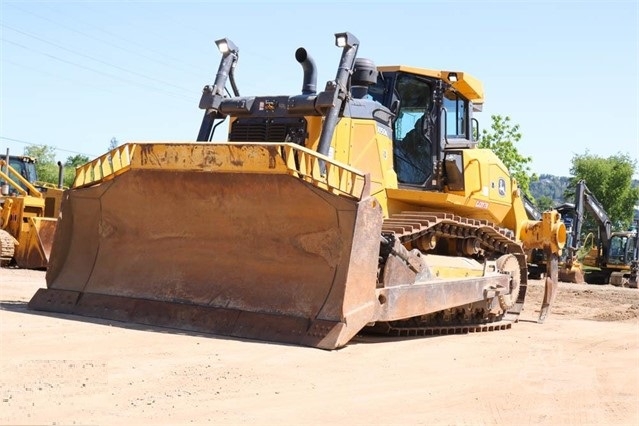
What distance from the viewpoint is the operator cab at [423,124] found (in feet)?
32.3

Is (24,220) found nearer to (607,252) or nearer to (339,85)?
(339,85)

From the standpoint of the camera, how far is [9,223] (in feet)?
59.7

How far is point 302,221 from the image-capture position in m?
7.57

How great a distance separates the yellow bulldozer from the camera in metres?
17.0

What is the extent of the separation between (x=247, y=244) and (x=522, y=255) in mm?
4881

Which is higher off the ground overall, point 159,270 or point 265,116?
point 265,116

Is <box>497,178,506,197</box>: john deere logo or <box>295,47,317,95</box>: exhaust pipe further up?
<box>295,47,317,95</box>: exhaust pipe

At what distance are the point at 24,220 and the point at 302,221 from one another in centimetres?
1206

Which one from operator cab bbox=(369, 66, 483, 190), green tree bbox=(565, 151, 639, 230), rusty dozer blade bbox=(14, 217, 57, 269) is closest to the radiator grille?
operator cab bbox=(369, 66, 483, 190)

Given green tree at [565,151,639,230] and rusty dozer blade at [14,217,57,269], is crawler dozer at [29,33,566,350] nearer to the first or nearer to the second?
rusty dozer blade at [14,217,57,269]

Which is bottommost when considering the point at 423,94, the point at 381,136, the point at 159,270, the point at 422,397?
the point at 422,397

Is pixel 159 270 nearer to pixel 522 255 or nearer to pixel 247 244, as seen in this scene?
pixel 247 244

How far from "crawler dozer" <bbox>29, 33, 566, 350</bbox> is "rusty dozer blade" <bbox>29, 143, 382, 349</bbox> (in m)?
0.01

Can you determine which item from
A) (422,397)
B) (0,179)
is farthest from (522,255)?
(0,179)
